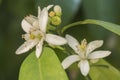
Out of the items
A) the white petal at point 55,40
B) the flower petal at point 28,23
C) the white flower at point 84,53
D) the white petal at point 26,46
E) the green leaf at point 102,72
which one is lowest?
the green leaf at point 102,72

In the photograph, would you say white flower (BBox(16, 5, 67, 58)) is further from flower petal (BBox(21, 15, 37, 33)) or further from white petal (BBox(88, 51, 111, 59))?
white petal (BBox(88, 51, 111, 59))

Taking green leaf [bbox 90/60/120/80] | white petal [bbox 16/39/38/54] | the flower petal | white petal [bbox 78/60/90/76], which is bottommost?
green leaf [bbox 90/60/120/80]

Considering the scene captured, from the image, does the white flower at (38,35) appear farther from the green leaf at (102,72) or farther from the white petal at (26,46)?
the green leaf at (102,72)

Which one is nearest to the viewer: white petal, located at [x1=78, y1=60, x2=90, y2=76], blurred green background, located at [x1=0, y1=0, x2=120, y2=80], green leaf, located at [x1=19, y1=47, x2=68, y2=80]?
green leaf, located at [x1=19, y1=47, x2=68, y2=80]

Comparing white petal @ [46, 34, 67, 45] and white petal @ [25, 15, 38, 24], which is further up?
white petal @ [25, 15, 38, 24]

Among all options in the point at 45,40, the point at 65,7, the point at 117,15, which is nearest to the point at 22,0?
the point at 65,7

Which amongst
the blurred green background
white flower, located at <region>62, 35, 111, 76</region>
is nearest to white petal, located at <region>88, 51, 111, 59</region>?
white flower, located at <region>62, 35, 111, 76</region>

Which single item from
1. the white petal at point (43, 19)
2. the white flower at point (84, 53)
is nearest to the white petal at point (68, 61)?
the white flower at point (84, 53)
